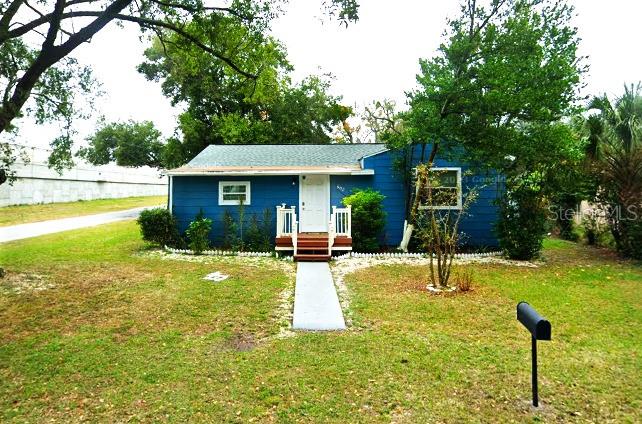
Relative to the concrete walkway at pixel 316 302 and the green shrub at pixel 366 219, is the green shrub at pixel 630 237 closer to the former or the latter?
the green shrub at pixel 366 219

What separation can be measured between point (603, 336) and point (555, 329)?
0.52m

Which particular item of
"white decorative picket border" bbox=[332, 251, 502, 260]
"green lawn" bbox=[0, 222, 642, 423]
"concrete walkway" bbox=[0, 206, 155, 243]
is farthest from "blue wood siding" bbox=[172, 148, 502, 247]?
"concrete walkway" bbox=[0, 206, 155, 243]

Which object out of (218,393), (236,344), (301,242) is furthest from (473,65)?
(218,393)

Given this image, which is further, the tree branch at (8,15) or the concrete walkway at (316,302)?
the tree branch at (8,15)

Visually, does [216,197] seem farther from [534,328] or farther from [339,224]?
[534,328]

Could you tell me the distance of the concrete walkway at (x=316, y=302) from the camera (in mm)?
5328

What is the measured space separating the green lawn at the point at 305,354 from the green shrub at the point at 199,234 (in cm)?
297

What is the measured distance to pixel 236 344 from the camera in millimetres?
4633

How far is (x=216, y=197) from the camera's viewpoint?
478 inches

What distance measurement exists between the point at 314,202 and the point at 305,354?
26.9 feet

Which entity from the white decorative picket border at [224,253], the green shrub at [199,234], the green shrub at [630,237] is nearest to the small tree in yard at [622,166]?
the green shrub at [630,237]

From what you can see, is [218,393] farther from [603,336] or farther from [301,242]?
[301,242]

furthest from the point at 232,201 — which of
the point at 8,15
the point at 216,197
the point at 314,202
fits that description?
the point at 8,15

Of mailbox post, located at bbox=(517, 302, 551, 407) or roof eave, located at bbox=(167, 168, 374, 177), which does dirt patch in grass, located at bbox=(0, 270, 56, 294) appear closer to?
roof eave, located at bbox=(167, 168, 374, 177)
